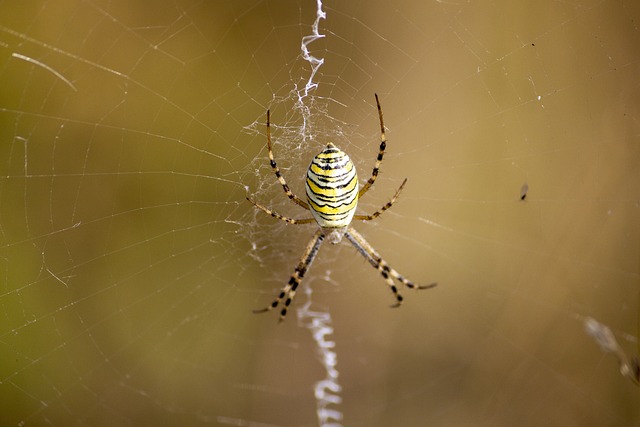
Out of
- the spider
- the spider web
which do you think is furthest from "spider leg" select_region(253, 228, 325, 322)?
the spider web

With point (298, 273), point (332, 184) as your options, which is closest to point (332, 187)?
point (332, 184)

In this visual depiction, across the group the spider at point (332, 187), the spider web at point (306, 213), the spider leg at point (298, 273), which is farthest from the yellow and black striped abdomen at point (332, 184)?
the spider leg at point (298, 273)

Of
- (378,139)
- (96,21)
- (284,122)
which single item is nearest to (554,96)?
(378,139)

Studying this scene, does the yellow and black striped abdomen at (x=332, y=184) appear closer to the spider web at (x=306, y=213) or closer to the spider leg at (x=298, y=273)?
the spider web at (x=306, y=213)

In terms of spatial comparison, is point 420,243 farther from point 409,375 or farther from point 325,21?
point 325,21

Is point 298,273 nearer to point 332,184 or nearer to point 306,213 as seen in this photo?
point 306,213

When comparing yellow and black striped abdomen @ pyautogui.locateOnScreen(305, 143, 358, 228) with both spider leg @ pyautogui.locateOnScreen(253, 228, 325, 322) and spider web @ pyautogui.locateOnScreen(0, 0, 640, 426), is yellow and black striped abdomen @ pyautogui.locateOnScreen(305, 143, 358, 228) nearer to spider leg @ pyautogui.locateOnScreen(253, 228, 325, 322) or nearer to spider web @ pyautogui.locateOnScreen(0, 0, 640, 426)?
spider web @ pyautogui.locateOnScreen(0, 0, 640, 426)
